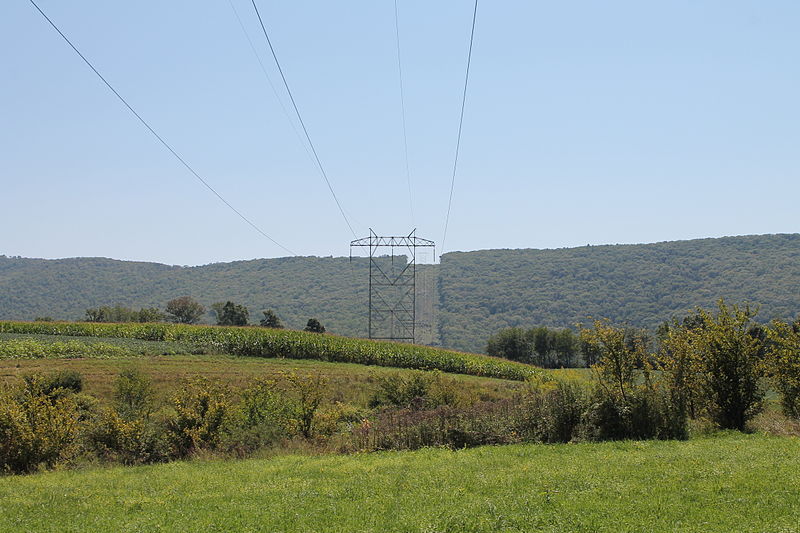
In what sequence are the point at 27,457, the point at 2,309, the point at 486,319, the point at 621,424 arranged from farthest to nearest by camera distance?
the point at 2,309
the point at 486,319
the point at 621,424
the point at 27,457

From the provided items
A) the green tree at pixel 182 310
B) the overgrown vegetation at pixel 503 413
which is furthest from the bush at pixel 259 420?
the green tree at pixel 182 310

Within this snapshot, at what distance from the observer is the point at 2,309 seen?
518 ft

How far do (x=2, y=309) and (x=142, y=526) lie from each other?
17425cm

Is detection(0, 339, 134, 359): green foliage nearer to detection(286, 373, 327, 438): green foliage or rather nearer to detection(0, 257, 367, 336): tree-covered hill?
detection(286, 373, 327, 438): green foliage

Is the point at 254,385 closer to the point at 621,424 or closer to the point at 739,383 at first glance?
the point at 621,424

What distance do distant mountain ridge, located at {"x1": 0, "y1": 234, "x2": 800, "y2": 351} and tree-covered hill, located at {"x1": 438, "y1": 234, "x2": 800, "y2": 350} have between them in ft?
0.72

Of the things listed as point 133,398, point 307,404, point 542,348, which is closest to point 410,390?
point 307,404

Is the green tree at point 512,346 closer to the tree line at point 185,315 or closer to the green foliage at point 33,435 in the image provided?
the tree line at point 185,315

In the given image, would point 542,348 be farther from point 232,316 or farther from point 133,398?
point 133,398

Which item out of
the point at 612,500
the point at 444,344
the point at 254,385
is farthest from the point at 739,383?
the point at 444,344

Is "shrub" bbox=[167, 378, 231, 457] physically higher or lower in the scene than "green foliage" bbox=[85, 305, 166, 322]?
lower

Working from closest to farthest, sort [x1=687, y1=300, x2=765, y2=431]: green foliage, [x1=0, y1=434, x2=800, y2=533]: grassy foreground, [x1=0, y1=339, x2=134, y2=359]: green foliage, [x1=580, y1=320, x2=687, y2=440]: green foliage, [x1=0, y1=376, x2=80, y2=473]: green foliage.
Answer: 1. [x1=0, y1=434, x2=800, y2=533]: grassy foreground
2. [x1=0, y1=376, x2=80, y2=473]: green foliage
3. [x1=580, y1=320, x2=687, y2=440]: green foliage
4. [x1=687, y1=300, x2=765, y2=431]: green foliage
5. [x1=0, y1=339, x2=134, y2=359]: green foliage

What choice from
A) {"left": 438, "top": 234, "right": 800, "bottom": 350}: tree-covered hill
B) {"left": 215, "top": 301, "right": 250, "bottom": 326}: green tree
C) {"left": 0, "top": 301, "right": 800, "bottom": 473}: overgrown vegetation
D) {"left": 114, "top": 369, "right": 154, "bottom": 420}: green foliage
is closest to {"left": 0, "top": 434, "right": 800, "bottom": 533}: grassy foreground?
{"left": 0, "top": 301, "right": 800, "bottom": 473}: overgrown vegetation

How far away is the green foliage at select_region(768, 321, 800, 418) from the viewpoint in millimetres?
18078
